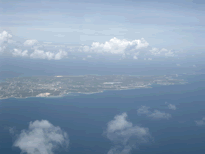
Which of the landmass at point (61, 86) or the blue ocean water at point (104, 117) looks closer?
the blue ocean water at point (104, 117)

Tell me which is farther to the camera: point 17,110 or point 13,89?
point 13,89

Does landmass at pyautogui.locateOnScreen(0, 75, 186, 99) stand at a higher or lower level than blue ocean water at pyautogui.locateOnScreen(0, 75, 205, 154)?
higher

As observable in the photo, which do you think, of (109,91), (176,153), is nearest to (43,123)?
(176,153)

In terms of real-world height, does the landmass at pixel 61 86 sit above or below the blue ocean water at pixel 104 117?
above

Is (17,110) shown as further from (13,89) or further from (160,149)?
(160,149)

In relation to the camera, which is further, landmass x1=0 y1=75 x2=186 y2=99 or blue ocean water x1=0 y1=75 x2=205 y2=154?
landmass x1=0 y1=75 x2=186 y2=99

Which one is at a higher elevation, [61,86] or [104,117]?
[61,86]

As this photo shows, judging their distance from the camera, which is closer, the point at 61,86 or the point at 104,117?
the point at 104,117

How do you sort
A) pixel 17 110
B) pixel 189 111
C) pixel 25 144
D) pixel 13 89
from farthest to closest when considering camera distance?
pixel 13 89 < pixel 189 111 < pixel 17 110 < pixel 25 144
